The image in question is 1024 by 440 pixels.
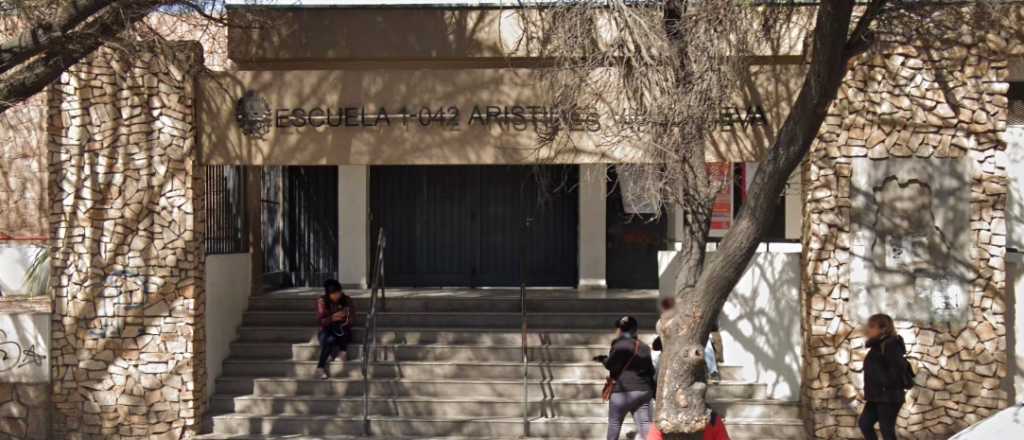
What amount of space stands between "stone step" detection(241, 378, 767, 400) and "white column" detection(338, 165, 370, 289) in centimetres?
419

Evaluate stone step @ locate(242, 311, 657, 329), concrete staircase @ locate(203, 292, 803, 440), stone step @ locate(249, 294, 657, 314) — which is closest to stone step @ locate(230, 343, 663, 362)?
concrete staircase @ locate(203, 292, 803, 440)

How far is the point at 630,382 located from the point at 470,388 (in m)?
2.76

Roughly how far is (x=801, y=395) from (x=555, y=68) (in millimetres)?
4440

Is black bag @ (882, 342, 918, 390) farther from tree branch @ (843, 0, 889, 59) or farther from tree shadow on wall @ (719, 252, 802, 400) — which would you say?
tree branch @ (843, 0, 889, 59)

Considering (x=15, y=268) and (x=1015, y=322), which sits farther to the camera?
(x=15, y=268)

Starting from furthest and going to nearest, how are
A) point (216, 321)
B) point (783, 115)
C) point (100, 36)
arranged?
point (216, 321)
point (783, 115)
point (100, 36)

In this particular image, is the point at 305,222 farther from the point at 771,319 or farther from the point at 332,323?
the point at 771,319

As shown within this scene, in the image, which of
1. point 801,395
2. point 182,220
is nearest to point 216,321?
point 182,220

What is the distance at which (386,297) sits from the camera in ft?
50.3

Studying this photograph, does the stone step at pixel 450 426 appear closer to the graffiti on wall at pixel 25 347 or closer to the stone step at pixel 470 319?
the graffiti on wall at pixel 25 347

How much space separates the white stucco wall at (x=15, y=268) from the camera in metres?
14.1

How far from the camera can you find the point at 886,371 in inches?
406

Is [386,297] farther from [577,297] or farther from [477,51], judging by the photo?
[477,51]

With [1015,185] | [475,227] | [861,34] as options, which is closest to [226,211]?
[475,227]
